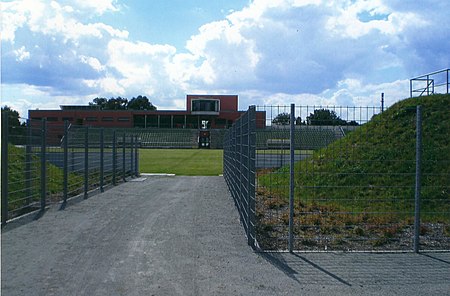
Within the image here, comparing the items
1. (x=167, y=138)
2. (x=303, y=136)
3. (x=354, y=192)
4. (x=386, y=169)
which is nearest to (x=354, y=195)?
(x=354, y=192)

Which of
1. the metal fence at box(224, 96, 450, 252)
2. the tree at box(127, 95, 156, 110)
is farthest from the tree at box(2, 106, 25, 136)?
the tree at box(127, 95, 156, 110)

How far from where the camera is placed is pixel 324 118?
818 centimetres

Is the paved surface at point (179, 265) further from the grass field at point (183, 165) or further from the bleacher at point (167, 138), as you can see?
the bleacher at point (167, 138)

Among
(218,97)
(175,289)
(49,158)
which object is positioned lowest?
(175,289)

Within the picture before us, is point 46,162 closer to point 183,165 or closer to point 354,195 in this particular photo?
point 354,195

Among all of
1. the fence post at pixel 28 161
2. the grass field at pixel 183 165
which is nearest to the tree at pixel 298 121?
the fence post at pixel 28 161

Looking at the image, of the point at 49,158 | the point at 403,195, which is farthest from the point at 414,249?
the point at 49,158

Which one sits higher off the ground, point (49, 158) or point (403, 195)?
A: point (49, 158)

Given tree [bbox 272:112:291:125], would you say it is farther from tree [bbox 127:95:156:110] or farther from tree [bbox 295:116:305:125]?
tree [bbox 127:95:156:110]

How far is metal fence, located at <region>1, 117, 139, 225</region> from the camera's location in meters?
10.1

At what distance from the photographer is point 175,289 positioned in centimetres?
573

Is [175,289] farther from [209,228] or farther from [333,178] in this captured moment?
[333,178]

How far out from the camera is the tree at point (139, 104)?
120062mm

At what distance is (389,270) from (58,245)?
504 cm
